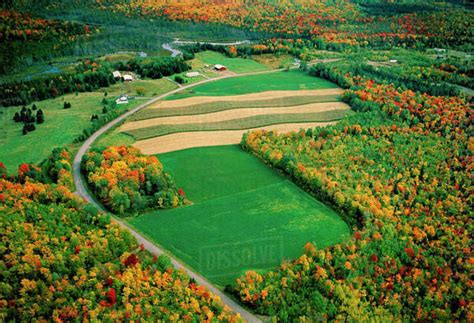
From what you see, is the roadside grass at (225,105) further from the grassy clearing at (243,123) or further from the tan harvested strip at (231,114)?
the grassy clearing at (243,123)

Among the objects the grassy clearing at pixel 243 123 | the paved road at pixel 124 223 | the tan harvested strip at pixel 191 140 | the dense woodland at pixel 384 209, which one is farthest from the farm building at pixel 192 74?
the dense woodland at pixel 384 209

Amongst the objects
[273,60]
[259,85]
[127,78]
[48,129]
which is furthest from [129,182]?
[273,60]

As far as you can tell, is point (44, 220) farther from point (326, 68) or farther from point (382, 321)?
→ point (326, 68)

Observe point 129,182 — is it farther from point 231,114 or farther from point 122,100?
point 122,100

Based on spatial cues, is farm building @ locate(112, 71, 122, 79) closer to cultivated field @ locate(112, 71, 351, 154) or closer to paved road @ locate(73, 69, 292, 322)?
paved road @ locate(73, 69, 292, 322)

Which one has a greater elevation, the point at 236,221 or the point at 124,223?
the point at 236,221
